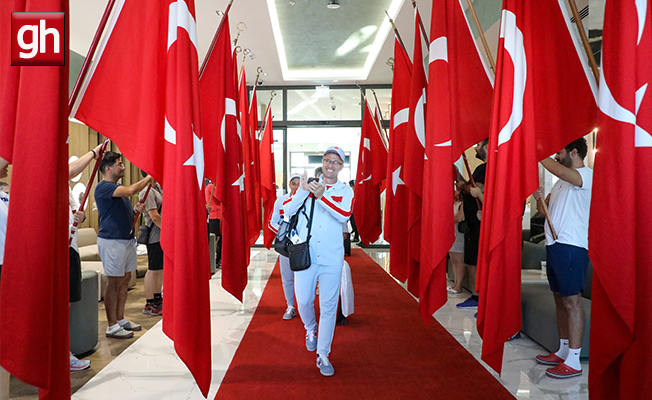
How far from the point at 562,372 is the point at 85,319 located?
12.0 ft

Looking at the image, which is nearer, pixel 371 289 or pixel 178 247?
pixel 178 247

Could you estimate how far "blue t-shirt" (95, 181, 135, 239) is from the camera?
359 centimetres

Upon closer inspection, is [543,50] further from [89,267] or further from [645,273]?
[89,267]

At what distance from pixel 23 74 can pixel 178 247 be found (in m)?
0.86

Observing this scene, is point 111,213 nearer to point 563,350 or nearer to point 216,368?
point 216,368

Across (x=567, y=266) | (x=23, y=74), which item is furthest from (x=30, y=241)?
(x=567, y=266)

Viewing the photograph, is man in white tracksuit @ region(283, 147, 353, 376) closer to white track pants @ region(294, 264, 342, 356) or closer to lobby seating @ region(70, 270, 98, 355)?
white track pants @ region(294, 264, 342, 356)

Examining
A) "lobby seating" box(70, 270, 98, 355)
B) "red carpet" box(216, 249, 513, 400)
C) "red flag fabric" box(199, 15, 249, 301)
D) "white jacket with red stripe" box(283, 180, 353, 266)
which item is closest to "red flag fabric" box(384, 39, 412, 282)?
"red carpet" box(216, 249, 513, 400)

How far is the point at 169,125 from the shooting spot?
1.85 m

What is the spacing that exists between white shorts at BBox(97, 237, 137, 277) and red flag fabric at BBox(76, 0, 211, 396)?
2.06 metres

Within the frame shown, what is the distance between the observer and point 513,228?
203 cm

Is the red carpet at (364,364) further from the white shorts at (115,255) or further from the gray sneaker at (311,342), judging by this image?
the white shorts at (115,255)

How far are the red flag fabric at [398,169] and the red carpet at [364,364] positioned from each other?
632 millimetres

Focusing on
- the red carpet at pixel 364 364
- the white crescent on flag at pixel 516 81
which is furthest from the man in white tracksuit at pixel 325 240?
the white crescent on flag at pixel 516 81
